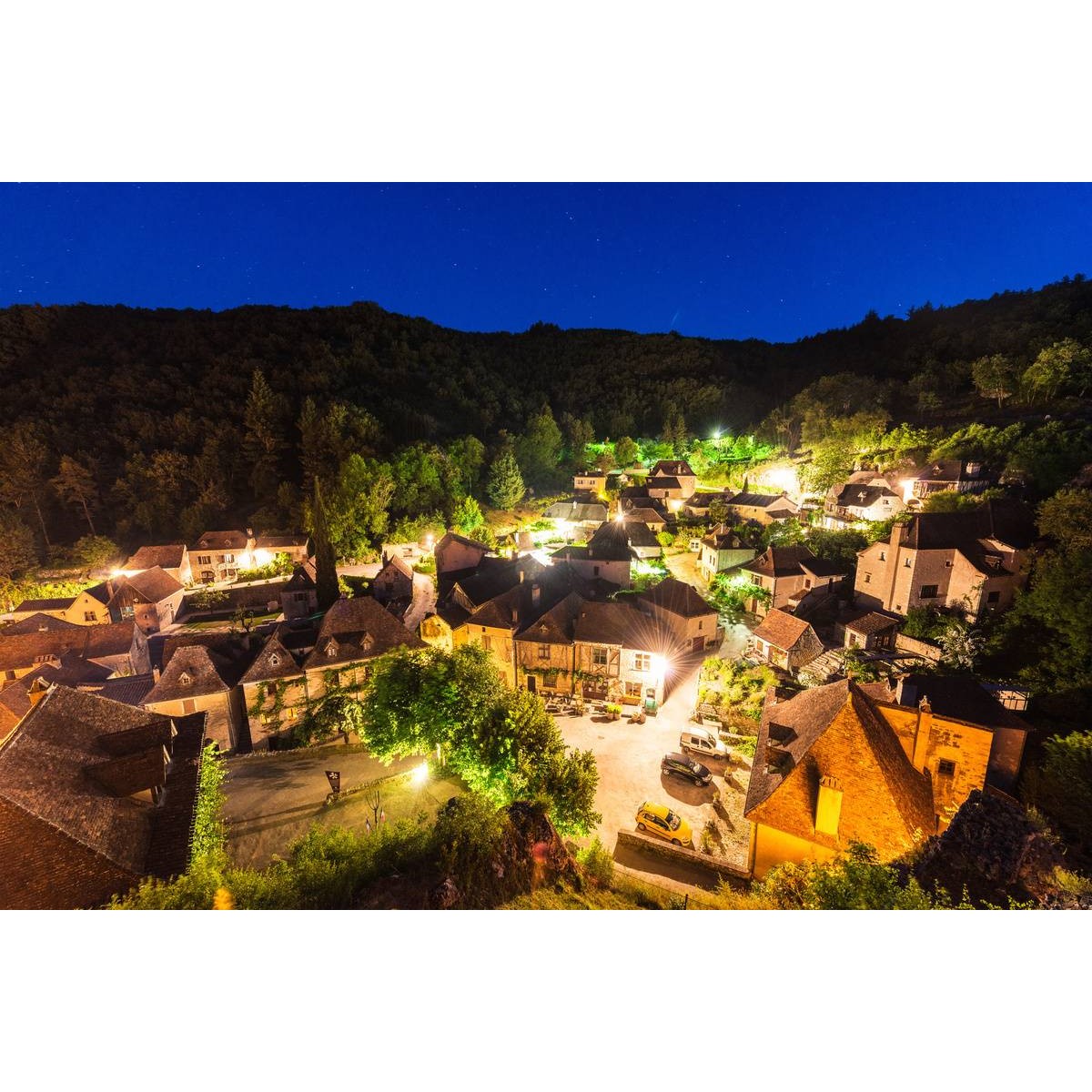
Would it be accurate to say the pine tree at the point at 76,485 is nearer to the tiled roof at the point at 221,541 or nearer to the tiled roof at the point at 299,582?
the tiled roof at the point at 221,541

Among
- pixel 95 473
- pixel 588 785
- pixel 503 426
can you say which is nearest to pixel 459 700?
pixel 588 785

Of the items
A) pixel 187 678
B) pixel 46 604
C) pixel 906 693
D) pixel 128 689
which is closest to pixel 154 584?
pixel 46 604

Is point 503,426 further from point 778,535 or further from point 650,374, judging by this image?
point 778,535

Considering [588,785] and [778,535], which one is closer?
[588,785]

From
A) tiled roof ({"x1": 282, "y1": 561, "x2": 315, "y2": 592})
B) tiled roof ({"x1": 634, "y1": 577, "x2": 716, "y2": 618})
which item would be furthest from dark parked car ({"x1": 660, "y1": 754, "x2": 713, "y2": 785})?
tiled roof ({"x1": 282, "y1": 561, "x2": 315, "y2": 592})

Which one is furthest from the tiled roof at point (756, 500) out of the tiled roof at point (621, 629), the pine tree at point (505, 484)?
the pine tree at point (505, 484)

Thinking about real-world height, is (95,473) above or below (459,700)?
above
